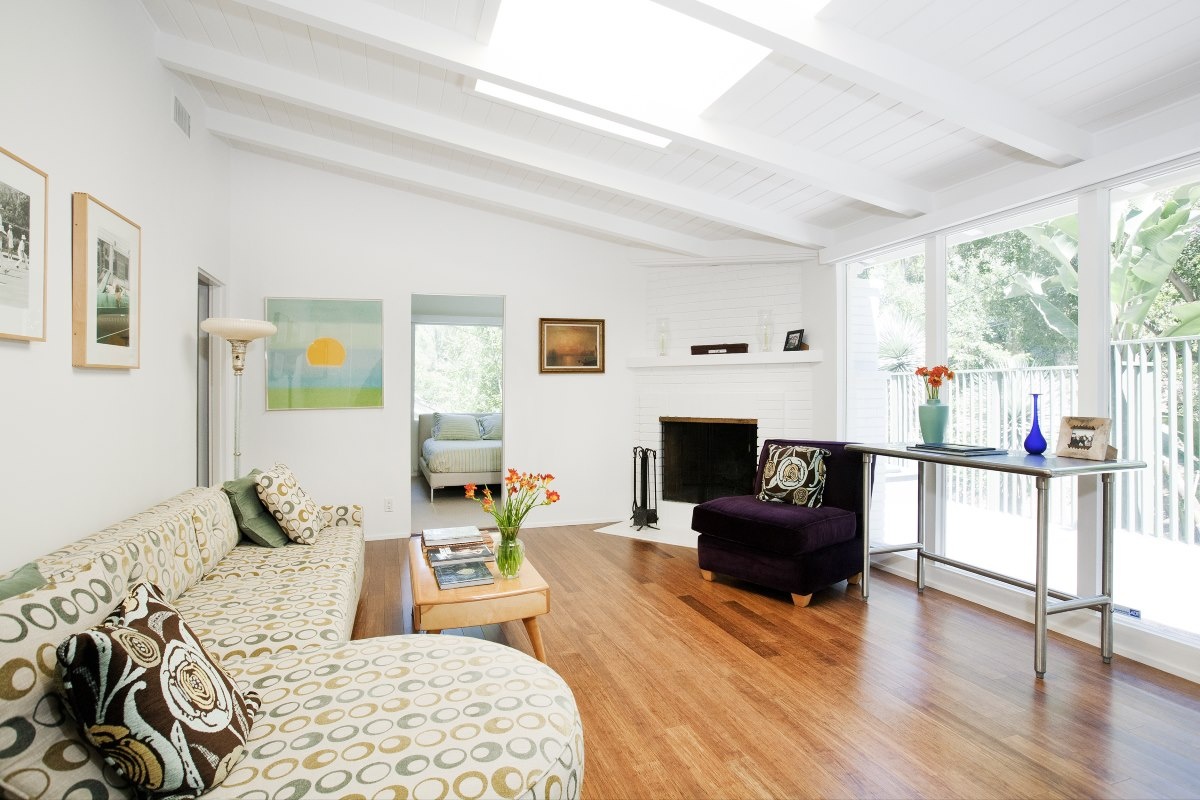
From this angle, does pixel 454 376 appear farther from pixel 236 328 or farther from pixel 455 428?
pixel 236 328

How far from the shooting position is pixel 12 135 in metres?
1.86

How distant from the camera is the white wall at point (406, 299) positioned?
4695 millimetres

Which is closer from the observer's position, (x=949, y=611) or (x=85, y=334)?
(x=85, y=334)

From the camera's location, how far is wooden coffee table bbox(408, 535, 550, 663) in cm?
239

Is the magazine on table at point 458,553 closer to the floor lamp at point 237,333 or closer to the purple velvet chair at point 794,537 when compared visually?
the purple velvet chair at point 794,537

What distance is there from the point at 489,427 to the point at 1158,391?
21.2 ft

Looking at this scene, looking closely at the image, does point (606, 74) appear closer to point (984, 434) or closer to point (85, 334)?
point (85, 334)

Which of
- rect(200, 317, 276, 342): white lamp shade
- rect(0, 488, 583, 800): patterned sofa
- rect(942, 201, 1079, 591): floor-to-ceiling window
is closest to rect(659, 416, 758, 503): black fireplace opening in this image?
rect(942, 201, 1079, 591): floor-to-ceiling window

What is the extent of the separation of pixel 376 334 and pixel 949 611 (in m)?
4.33

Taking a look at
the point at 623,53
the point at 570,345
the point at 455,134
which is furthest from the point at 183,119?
the point at 570,345

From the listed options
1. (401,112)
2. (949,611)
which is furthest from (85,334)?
(949,611)

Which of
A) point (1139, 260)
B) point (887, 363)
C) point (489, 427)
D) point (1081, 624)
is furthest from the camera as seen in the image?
point (489, 427)

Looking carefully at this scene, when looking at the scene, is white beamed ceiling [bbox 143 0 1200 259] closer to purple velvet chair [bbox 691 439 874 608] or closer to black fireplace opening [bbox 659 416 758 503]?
black fireplace opening [bbox 659 416 758 503]

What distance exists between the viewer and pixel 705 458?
Result: 213 inches
